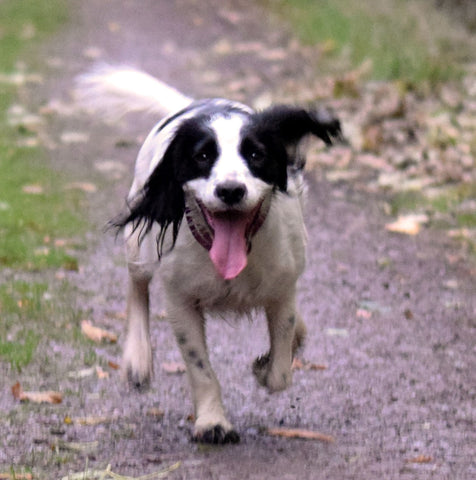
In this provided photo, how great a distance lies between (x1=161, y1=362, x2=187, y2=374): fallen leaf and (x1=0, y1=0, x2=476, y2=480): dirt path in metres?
0.04

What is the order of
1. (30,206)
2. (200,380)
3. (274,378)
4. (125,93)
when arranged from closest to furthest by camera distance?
(200,380), (274,378), (125,93), (30,206)

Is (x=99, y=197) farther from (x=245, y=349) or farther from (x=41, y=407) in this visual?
(x=41, y=407)

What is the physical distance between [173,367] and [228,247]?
4.43ft

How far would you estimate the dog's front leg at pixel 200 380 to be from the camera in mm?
3906

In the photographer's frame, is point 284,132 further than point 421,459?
Yes

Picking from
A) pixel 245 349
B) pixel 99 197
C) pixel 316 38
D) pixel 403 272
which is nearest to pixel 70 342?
pixel 245 349

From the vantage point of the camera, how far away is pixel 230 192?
3.47 meters

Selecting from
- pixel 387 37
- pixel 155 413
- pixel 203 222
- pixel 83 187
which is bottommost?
pixel 387 37

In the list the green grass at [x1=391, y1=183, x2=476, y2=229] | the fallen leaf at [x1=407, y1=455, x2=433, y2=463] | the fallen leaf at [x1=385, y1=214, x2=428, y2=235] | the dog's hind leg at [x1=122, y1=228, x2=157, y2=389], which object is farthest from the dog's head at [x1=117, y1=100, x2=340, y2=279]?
the green grass at [x1=391, y1=183, x2=476, y2=229]

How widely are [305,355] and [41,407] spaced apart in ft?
4.28

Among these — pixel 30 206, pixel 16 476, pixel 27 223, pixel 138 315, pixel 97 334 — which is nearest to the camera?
pixel 16 476

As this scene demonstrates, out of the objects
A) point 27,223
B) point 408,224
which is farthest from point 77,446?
point 408,224

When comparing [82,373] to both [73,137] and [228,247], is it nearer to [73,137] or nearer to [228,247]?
[228,247]

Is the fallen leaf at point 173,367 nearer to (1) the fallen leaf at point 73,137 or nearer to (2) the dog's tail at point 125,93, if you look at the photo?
(2) the dog's tail at point 125,93
